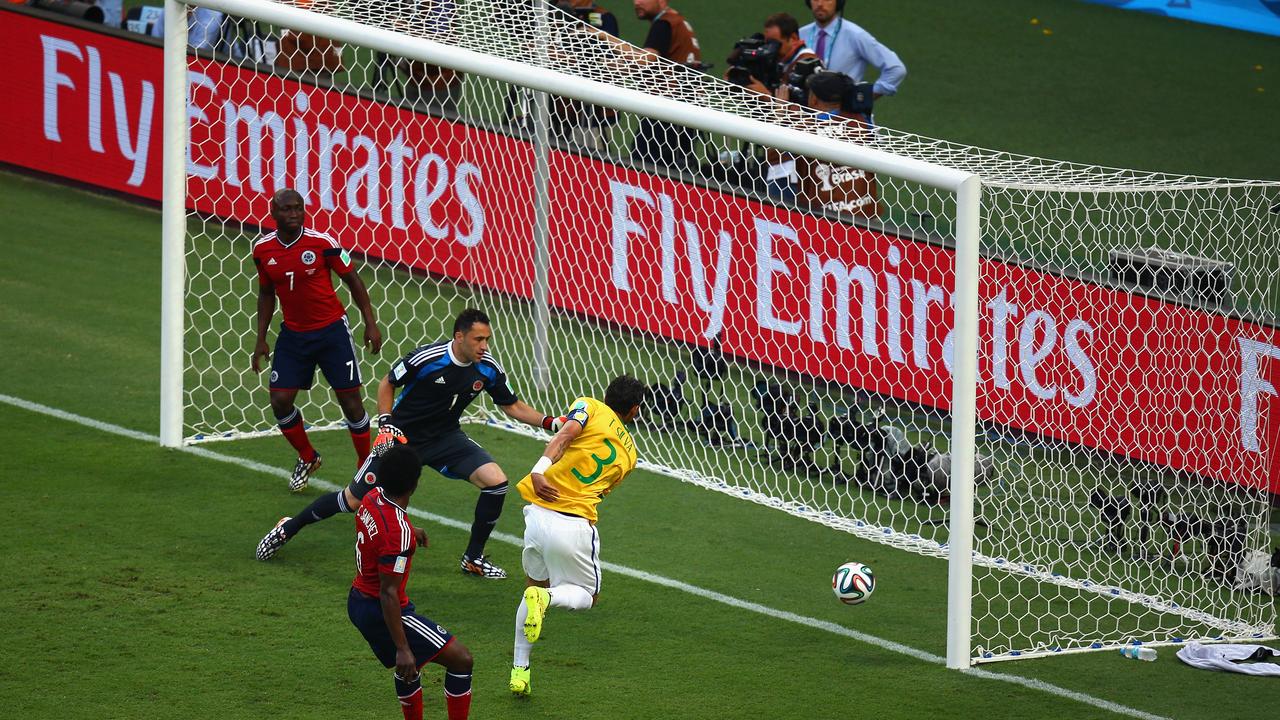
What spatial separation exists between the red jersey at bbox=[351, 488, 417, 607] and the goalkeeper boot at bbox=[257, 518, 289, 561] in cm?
252

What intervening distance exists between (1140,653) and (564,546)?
315 centimetres

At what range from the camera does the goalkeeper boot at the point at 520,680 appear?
795cm

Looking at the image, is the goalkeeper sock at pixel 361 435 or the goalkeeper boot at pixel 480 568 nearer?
the goalkeeper boot at pixel 480 568

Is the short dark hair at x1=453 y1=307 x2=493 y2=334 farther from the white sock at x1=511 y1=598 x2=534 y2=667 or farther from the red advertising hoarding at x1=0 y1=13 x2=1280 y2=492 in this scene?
the red advertising hoarding at x1=0 y1=13 x2=1280 y2=492

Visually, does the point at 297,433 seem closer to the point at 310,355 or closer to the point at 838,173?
the point at 310,355

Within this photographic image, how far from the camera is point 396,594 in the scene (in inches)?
272

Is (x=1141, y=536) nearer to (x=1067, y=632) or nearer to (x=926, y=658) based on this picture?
(x=1067, y=632)

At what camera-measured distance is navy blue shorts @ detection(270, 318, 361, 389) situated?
1024 centimetres

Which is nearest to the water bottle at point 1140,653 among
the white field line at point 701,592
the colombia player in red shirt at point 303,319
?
the white field line at point 701,592

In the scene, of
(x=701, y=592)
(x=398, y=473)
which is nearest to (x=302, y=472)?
(x=701, y=592)

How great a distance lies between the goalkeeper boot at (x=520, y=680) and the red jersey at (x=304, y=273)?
10.0ft

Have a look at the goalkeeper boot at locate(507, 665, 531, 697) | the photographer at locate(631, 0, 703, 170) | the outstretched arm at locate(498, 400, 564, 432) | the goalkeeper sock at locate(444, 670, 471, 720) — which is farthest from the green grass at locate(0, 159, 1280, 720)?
the photographer at locate(631, 0, 703, 170)

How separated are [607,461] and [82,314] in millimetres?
6973

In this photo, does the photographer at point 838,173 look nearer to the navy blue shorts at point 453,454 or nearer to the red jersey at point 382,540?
the navy blue shorts at point 453,454
